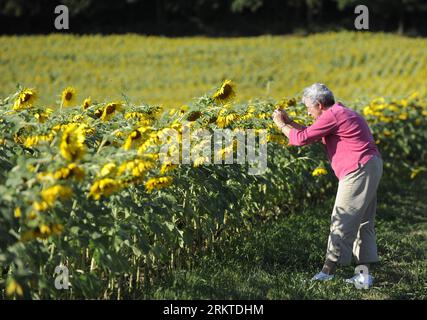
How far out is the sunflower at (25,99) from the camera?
4.39m

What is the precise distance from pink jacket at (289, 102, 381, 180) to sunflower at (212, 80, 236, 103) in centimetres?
55

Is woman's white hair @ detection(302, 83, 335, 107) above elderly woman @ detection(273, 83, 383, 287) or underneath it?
above

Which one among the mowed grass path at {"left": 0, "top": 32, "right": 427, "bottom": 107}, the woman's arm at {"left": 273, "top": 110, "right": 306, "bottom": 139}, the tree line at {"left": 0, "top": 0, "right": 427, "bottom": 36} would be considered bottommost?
the woman's arm at {"left": 273, "top": 110, "right": 306, "bottom": 139}

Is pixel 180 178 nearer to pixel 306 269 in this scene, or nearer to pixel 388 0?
pixel 306 269

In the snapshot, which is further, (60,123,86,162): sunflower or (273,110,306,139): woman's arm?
(273,110,306,139): woman's arm

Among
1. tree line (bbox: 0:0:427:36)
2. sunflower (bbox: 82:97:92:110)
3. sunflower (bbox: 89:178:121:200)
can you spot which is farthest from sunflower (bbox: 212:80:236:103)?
tree line (bbox: 0:0:427:36)

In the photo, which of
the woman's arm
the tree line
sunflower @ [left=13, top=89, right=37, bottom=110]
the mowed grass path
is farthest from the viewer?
the tree line

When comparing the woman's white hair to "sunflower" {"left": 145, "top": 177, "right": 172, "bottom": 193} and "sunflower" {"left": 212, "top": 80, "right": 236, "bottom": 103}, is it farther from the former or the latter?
"sunflower" {"left": 145, "top": 177, "right": 172, "bottom": 193}

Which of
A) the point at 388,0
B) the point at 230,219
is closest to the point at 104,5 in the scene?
the point at 388,0

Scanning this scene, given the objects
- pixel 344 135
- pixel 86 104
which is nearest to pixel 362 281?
pixel 344 135

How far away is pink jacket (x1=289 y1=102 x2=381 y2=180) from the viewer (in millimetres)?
4512

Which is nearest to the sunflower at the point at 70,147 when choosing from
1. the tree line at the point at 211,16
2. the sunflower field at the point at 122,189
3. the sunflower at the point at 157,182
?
the sunflower field at the point at 122,189
